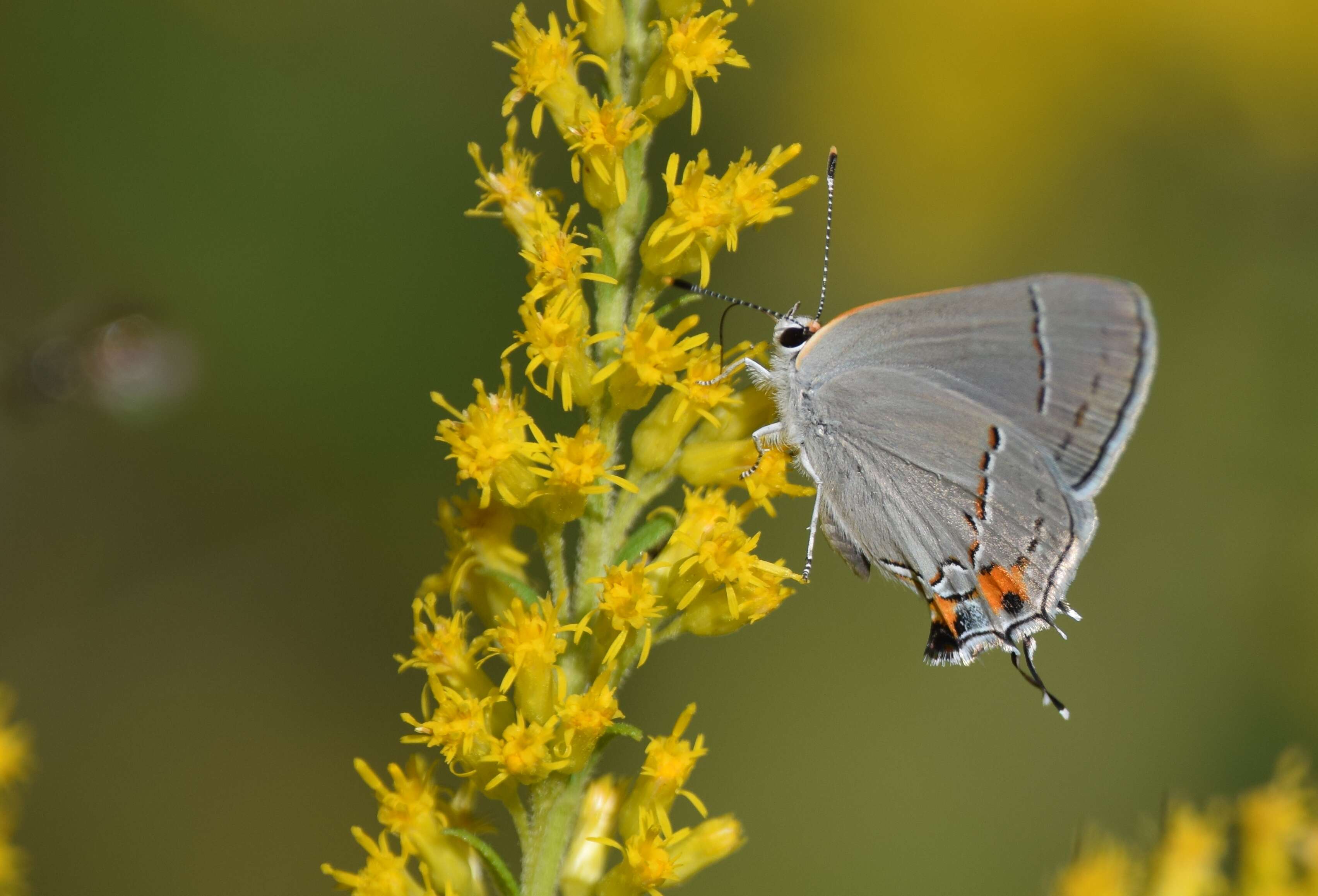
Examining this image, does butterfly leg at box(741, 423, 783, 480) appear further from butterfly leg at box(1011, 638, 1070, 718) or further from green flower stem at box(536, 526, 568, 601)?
butterfly leg at box(1011, 638, 1070, 718)

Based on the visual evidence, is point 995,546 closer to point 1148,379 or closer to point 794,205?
point 1148,379

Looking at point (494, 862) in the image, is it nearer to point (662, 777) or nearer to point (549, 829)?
point (549, 829)

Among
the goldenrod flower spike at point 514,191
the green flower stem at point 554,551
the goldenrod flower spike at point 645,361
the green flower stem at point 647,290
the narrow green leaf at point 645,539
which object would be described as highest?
the goldenrod flower spike at point 514,191

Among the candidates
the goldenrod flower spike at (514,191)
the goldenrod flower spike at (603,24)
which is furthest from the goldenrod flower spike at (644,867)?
the goldenrod flower spike at (603,24)

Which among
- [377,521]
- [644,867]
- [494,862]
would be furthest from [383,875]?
[377,521]

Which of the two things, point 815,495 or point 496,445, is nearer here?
point 496,445

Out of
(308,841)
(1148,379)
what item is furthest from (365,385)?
(1148,379)

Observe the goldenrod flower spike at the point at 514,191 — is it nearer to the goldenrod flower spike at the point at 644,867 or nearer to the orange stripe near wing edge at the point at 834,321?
the orange stripe near wing edge at the point at 834,321
